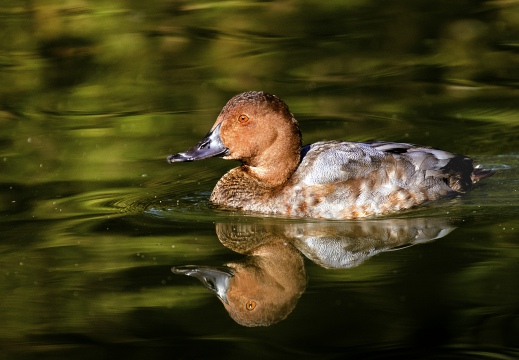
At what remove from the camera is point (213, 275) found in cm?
713

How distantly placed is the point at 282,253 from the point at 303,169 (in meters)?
1.60

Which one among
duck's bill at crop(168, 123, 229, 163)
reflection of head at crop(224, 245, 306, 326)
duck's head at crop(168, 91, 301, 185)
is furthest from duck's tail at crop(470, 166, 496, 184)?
reflection of head at crop(224, 245, 306, 326)

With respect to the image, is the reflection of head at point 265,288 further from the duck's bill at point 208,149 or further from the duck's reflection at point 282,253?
the duck's bill at point 208,149

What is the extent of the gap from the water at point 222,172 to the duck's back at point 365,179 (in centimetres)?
25

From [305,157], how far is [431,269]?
2.52 m

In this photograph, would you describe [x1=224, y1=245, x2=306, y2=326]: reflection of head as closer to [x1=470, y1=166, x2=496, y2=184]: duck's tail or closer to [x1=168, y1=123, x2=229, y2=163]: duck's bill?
[x1=168, y1=123, x2=229, y2=163]: duck's bill

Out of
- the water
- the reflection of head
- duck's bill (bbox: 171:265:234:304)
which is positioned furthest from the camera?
duck's bill (bbox: 171:265:234:304)

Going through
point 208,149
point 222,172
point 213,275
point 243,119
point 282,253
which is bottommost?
point 222,172

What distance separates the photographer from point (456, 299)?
255 inches

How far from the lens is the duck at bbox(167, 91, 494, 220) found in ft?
29.4

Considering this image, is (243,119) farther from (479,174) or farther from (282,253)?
(479,174)

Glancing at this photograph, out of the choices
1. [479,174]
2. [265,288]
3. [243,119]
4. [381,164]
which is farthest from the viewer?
[479,174]

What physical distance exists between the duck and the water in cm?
25

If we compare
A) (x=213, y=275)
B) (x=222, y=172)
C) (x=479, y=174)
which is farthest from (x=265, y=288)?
(x=222, y=172)
